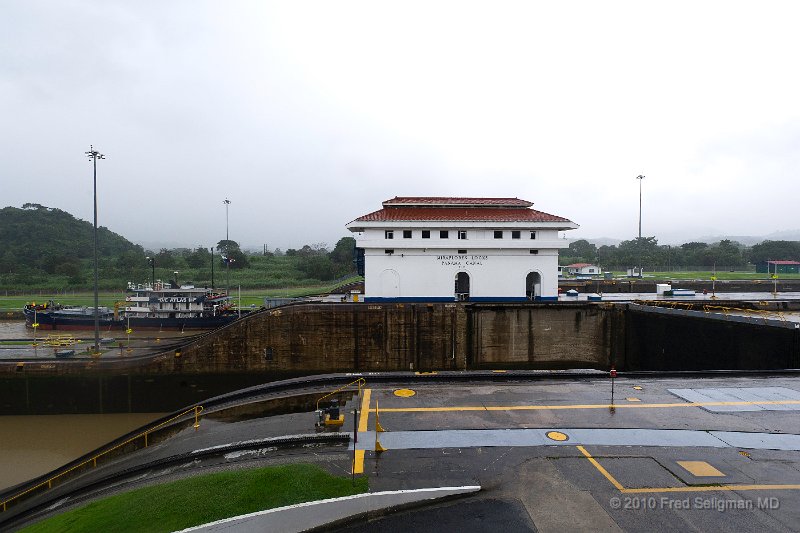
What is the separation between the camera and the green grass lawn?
7.07m

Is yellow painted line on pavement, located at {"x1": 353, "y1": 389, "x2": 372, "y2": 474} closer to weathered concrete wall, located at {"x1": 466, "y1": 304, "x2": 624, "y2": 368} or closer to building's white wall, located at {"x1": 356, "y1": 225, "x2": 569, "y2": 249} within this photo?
weathered concrete wall, located at {"x1": 466, "y1": 304, "x2": 624, "y2": 368}

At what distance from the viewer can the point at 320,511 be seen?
21.5 ft

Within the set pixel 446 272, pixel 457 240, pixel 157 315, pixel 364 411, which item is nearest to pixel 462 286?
pixel 446 272

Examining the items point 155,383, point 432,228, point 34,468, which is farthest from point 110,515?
point 432,228

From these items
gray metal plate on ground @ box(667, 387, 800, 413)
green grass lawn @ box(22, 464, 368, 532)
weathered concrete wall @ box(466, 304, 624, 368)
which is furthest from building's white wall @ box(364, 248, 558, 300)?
green grass lawn @ box(22, 464, 368, 532)

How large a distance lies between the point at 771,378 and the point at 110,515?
65.7 ft

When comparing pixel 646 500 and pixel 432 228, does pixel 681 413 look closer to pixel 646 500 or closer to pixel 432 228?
pixel 646 500

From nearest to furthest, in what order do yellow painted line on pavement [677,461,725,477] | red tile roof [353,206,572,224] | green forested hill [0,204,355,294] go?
yellow painted line on pavement [677,461,725,477] < red tile roof [353,206,572,224] < green forested hill [0,204,355,294]

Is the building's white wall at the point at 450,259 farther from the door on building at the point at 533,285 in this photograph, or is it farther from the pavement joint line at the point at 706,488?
the pavement joint line at the point at 706,488

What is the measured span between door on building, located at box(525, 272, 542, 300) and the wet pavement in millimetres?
14718

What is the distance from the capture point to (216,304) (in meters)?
38.8

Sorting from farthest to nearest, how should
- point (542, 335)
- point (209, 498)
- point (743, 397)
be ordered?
point (542, 335)
point (743, 397)
point (209, 498)

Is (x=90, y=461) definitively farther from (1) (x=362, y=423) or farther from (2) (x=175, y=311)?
(2) (x=175, y=311)

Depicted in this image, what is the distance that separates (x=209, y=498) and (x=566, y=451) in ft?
24.4
